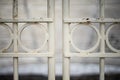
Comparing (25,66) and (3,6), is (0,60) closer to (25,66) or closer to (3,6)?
(25,66)

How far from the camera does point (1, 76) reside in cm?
154

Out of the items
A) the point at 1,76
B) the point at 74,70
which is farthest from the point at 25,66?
the point at 74,70

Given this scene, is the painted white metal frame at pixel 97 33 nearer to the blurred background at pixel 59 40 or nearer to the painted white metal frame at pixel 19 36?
the painted white metal frame at pixel 19 36

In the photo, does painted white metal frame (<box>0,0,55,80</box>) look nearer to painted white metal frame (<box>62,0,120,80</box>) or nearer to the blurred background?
painted white metal frame (<box>62,0,120,80</box>)

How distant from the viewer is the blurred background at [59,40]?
1.54 metres

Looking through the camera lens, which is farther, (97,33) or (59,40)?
(59,40)

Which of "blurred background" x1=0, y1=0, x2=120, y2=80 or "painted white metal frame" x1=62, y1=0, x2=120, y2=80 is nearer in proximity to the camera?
"painted white metal frame" x1=62, y1=0, x2=120, y2=80

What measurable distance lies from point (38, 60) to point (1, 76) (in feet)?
→ 0.93

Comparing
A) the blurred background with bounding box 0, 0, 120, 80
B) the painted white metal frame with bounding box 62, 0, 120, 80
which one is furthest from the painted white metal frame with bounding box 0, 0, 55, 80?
the blurred background with bounding box 0, 0, 120, 80

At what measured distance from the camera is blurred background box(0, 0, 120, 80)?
1.54 m

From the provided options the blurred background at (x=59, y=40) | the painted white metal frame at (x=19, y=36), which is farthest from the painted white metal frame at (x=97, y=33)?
the blurred background at (x=59, y=40)

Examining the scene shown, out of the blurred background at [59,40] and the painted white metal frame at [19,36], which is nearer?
the painted white metal frame at [19,36]

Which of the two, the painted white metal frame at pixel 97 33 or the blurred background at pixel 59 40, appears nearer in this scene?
the painted white metal frame at pixel 97 33

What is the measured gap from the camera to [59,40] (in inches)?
62.6
